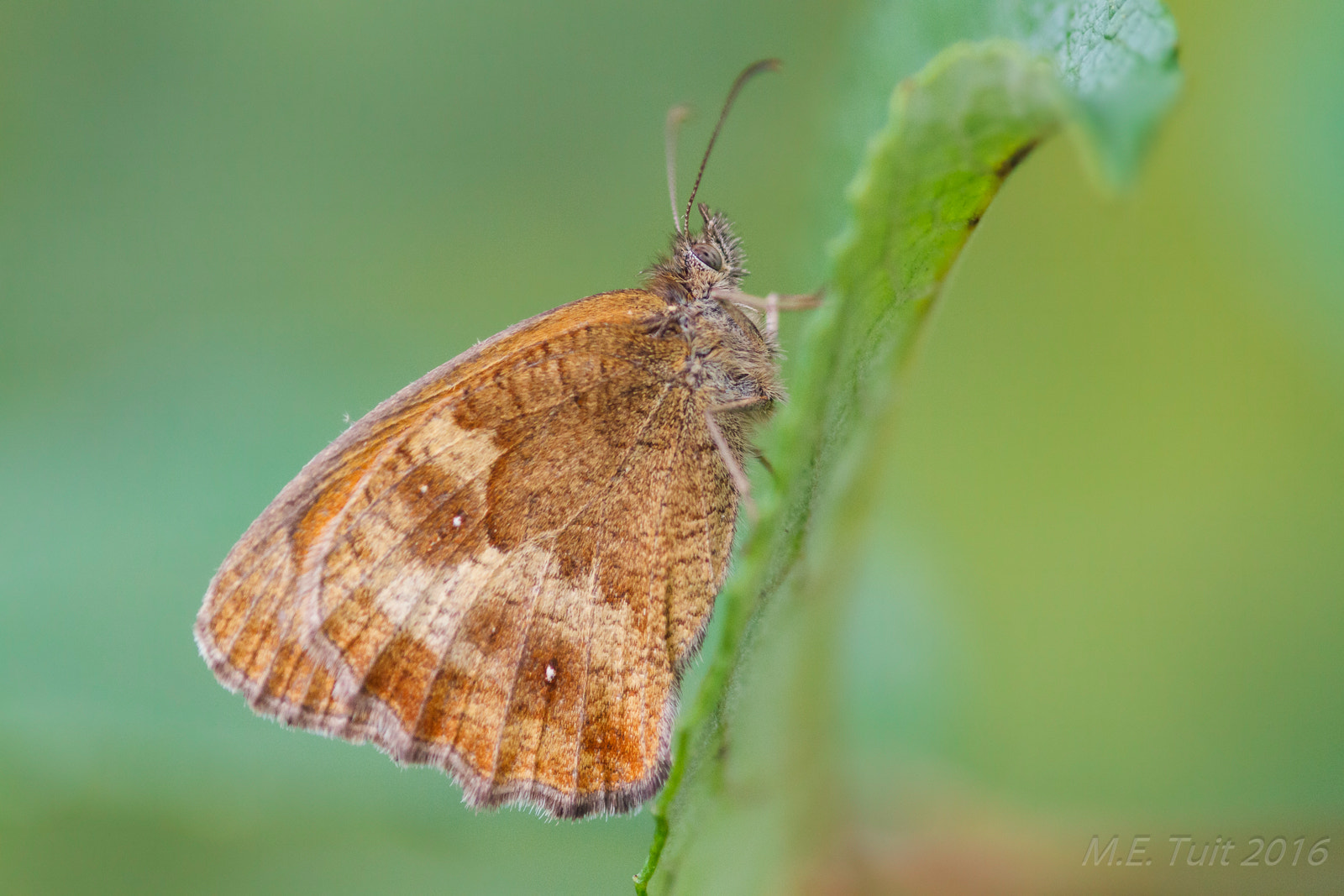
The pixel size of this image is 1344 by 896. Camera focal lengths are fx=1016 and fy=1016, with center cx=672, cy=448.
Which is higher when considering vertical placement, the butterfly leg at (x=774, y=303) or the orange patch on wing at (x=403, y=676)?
the butterfly leg at (x=774, y=303)

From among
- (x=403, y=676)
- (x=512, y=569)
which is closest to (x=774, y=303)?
(x=512, y=569)

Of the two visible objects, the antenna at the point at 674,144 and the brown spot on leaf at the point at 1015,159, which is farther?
the antenna at the point at 674,144

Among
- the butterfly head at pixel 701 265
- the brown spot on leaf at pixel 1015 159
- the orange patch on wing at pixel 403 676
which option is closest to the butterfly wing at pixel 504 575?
the orange patch on wing at pixel 403 676

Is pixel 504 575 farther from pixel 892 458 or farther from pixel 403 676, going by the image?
pixel 892 458

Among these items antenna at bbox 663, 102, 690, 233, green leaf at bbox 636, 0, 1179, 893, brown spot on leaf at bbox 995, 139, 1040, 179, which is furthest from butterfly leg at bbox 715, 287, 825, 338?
brown spot on leaf at bbox 995, 139, 1040, 179

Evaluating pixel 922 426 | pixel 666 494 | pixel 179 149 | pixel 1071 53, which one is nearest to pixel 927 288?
pixel 1071 53

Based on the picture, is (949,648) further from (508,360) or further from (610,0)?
(610,0)

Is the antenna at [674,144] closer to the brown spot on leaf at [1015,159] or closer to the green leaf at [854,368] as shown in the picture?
the green leaf at [854,368]

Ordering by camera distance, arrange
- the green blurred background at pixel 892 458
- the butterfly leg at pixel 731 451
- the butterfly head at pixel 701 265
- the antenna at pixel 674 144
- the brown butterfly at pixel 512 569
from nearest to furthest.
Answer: the green blurred background at pixel 892 458 → the brown butterfly at pixel 512 569 → the butterfly leg at pixel 731 451 → the butterfly head at pixel 701 265 → the antenna at pixel 674 144
